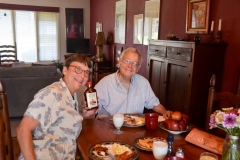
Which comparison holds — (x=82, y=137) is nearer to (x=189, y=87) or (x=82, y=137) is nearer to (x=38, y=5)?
(x=189, y=87)

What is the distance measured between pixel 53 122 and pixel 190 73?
1650mm

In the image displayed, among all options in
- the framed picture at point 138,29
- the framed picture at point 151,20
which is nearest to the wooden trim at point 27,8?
the framed picture at point 138,29

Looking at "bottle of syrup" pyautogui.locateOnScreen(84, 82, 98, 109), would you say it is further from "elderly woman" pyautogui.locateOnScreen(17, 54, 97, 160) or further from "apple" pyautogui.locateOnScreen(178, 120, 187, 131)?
"apple" pyautogui.locateOnScreen(178, 120, 187, 131)

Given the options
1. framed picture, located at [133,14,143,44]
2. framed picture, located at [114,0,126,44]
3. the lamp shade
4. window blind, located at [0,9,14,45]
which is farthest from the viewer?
window blind, located at [0,9,14,45]

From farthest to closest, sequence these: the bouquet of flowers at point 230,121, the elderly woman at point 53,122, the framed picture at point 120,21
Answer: the framed picture at point 120,21 → the elderly woman at point 53,122 → the bouquet of flowers at point 230,121

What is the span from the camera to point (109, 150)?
1.19 m

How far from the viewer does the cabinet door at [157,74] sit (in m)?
2.99

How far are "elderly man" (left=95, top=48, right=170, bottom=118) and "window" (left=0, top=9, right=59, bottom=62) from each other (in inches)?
246

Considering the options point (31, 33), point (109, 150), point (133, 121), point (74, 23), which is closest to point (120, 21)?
point (74, 23)

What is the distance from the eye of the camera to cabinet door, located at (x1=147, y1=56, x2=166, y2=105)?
2992 mm

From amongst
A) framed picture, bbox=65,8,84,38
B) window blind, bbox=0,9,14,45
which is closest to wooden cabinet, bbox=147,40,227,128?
framed picture, bbox=65,8,84,38

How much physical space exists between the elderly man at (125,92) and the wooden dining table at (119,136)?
0.29 metres

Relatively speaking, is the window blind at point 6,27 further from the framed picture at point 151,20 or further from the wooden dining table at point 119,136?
the wooden dining table at point 119,136

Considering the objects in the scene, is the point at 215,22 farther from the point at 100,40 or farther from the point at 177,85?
the point at 100,40
